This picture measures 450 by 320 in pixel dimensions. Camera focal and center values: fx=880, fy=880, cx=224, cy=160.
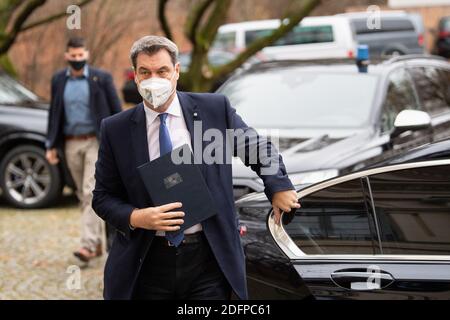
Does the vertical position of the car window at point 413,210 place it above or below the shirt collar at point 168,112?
below

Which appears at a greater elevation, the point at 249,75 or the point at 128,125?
the point at 249,75

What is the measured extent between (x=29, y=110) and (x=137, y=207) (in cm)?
679

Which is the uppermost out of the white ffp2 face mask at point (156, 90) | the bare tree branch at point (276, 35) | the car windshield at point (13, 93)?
the bare tree branch at point (276, 35)

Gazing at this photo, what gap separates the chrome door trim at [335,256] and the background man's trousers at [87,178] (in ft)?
10.3

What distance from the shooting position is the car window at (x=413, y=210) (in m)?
4.00

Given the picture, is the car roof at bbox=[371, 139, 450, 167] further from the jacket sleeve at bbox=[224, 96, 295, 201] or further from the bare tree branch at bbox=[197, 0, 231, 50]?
the bare tree branch at bbox=[197, 0, 231, 50]

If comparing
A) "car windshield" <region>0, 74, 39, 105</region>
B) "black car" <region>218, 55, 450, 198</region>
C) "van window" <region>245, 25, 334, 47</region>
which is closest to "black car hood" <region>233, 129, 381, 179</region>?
"black car" <region>218, 55, 450, 198</region>

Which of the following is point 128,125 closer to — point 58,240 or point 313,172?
point 313,172

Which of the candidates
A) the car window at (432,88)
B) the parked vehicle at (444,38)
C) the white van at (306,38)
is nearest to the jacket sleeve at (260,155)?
the car window at (432,88)

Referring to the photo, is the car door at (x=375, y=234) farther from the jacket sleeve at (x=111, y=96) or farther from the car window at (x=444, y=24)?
the car window at (x=444, y=24)

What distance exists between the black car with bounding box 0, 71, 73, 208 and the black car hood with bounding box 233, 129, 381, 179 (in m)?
3.63

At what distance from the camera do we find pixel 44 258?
24.9 ft
